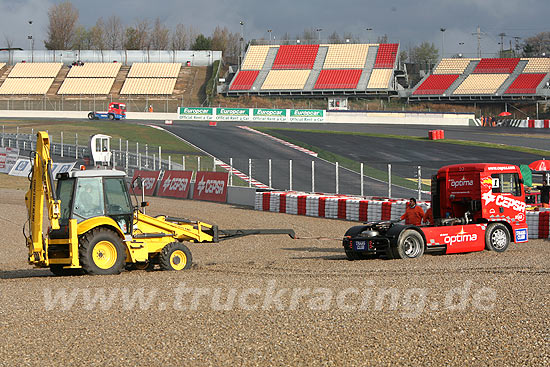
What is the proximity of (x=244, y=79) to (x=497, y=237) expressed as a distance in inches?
3083

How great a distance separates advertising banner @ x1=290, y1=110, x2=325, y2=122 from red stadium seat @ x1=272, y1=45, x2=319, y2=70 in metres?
21.6

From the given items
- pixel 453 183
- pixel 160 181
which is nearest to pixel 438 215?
pixel 453 183

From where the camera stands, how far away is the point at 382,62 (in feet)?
301

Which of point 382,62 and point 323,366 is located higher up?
point 382,62

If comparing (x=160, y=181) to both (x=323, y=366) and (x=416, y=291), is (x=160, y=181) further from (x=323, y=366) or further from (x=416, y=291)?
(x=323, y=366)

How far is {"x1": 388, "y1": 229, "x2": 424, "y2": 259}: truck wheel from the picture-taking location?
14.6 meters

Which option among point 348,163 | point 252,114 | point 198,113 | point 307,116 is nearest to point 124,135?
point 198,113

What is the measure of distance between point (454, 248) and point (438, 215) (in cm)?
230

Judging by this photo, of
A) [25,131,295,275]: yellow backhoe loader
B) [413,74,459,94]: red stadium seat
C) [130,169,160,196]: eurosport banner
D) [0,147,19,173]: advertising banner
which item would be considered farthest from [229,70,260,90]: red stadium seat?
[25,131,295,275]: yellow backhoe loader

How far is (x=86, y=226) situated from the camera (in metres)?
12.5

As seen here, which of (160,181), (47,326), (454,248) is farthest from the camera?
(160,181)

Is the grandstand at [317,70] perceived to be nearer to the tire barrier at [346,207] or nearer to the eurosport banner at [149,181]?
the eurosport banner at [149,181]

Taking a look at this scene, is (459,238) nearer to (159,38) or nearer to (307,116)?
(307,116)

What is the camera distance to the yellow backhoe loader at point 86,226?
40.7 ft
